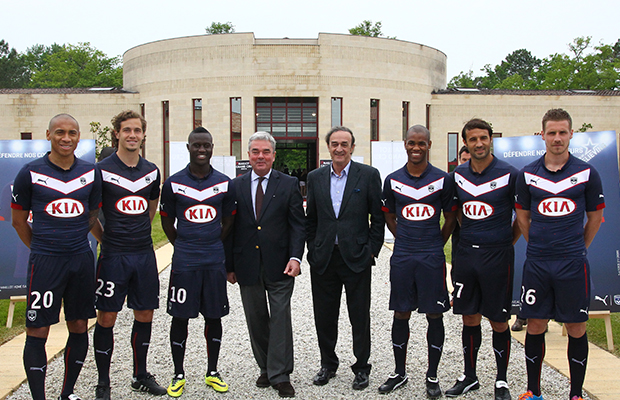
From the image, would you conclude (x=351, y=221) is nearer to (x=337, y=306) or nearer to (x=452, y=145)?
(x=337, y=306)

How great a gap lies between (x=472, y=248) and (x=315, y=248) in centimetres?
144

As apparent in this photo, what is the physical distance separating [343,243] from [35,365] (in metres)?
2.76

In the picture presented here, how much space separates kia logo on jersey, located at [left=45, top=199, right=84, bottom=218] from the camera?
13.0 ft

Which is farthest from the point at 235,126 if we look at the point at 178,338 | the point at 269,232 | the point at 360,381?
the point at 360,381

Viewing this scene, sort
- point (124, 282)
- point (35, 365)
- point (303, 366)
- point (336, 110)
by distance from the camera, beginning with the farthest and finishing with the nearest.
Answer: point (336, 110), point (303, 366), point (124, 282), point (35, 365)

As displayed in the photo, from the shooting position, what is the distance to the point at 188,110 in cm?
3086

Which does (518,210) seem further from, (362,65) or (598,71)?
(598,71)

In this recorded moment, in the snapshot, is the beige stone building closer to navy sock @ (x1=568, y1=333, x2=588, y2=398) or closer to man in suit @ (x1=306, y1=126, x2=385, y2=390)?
man in suit @ (x1=306, y1=126, x2=385, y2=390)

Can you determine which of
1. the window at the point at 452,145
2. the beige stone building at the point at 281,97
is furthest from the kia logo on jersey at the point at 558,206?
the window at the point at 452,145

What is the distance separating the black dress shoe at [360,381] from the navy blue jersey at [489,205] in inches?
62.2

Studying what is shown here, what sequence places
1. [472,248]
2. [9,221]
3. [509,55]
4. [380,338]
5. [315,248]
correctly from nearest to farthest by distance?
[472,248] < [315,248] < [380,338] < [9,221] < [509,55]

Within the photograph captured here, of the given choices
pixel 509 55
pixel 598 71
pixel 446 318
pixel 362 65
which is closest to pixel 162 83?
pixel 362 65

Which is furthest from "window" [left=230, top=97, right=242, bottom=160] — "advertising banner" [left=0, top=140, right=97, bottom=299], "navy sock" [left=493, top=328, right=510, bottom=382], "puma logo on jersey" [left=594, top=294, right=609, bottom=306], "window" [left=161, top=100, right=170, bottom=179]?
"navy sock" [left=493, top=328, right=510, bottom=382]

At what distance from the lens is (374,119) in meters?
31.5
